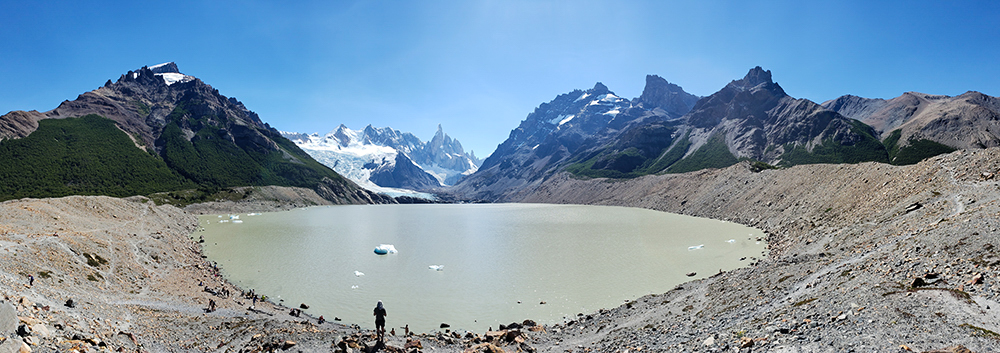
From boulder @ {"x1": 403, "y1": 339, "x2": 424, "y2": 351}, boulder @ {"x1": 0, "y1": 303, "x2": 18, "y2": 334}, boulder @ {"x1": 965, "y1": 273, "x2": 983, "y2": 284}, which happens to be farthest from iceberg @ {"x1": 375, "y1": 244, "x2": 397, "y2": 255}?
boulder @ {"x1": 965, "y1": 273, "x2": 983, "y2": 284}

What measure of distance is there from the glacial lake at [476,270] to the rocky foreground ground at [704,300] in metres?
3.76

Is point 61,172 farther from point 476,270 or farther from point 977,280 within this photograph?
point 977,280

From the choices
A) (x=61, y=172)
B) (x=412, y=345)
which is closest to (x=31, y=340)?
(x=412, y=345)

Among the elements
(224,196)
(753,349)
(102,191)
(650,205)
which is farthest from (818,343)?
(102,191)

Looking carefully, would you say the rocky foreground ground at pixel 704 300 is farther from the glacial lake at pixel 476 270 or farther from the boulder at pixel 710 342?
the glacial lake at pixel 476 270

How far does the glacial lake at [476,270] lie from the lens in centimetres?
3621

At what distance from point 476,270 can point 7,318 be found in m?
40.6

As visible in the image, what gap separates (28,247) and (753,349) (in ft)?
176

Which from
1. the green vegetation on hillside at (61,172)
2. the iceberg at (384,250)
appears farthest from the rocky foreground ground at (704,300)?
the green vegetation on hillside at (61,172)

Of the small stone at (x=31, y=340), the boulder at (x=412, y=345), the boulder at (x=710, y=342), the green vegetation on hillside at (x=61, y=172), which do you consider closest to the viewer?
the small stone at (x=31, y=340)

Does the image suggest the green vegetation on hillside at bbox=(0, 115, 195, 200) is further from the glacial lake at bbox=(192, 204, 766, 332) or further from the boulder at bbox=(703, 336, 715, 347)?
the boulder at bbox=(703, 336, 715, 347)

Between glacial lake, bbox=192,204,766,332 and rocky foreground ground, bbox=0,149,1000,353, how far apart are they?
3.76 meters

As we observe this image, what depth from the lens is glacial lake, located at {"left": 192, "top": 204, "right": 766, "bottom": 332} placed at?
36206 millimetres

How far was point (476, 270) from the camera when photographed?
5303 centimetres
